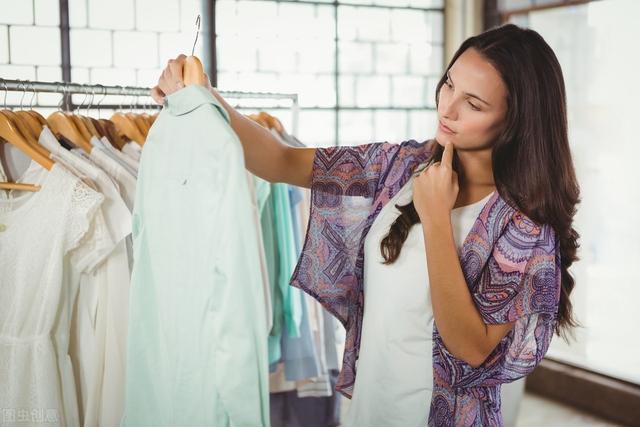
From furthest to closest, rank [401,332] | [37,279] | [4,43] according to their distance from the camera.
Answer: [4,43] < [37,279] < [401,332]

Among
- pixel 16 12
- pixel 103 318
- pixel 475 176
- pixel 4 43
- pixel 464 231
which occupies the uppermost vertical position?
pixel 16 12

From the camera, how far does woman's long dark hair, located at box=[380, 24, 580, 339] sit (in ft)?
4.71

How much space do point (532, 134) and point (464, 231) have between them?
0.25 metres

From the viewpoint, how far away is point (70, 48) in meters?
3.48

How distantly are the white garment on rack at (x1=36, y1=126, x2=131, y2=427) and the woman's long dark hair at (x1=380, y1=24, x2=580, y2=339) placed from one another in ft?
2.40

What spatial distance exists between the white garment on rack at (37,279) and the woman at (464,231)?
1.52 ft

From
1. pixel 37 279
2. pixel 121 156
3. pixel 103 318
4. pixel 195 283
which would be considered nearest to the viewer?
pixel 195 283

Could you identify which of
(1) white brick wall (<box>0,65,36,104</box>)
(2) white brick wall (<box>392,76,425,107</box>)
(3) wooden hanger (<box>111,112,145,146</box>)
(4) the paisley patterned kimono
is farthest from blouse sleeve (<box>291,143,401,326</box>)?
(2) white brick wall (<box>392,76,425,107</box>)

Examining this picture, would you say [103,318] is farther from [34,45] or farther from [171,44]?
[171,44]

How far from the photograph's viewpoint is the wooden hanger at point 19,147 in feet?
5.75

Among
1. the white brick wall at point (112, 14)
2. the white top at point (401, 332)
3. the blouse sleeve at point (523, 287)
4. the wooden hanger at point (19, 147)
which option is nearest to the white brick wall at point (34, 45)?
the white brick wall at point (112, 14)

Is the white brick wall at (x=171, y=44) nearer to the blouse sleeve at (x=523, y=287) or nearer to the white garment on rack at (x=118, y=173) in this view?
the white garment on rack at (x=118, y=173)

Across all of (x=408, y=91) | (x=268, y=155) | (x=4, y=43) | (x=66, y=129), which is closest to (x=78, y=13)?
(x=4, y=43)

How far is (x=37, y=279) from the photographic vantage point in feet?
5.69
